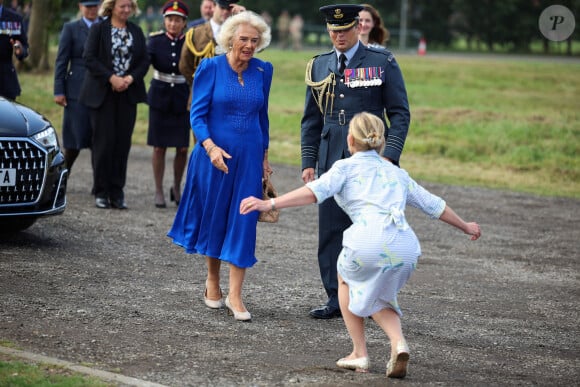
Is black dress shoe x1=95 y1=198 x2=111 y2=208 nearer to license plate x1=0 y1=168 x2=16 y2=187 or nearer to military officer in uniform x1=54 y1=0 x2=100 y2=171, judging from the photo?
military officer in uniform x1=54 y1=0 x2=100 y2=171

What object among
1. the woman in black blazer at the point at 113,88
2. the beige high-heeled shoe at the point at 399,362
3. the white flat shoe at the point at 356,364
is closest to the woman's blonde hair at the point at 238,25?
the white flat shoe at the point at 356,364

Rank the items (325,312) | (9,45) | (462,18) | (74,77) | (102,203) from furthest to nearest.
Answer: (462,18)
(9,45)
(74,77)
(102,203)
(325,312)

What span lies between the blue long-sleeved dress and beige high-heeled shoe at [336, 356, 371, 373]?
136 cm

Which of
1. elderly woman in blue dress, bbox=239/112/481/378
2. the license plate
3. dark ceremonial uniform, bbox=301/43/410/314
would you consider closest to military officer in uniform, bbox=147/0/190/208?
the license plate

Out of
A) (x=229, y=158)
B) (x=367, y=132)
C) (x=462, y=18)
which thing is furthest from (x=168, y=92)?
(x=462, y=18)

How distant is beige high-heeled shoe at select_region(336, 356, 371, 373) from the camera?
6.10m

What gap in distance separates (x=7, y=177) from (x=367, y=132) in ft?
12.5

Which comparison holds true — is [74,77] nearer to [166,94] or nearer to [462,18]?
[166,94]

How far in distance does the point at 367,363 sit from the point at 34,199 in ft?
13.1

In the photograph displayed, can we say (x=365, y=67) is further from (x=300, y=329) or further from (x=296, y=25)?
(x=296, y=25)

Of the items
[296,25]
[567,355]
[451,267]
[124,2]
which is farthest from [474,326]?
[296,25]

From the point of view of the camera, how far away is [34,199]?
9.06m

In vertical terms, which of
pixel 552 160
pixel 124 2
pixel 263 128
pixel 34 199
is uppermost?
pixel 124 2

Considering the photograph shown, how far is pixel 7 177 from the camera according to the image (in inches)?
345
